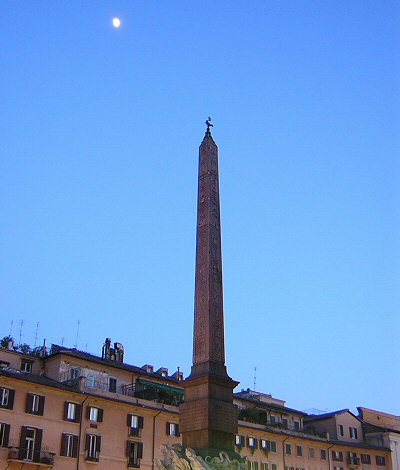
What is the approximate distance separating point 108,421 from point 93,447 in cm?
149

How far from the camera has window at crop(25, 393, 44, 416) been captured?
1223 inches

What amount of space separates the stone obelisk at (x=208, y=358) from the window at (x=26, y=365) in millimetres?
18976

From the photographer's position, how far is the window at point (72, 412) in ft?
106

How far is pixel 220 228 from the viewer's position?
20250mm

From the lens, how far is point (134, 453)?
34.1 m

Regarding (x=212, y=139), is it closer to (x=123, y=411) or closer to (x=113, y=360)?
(x=123, y=411)

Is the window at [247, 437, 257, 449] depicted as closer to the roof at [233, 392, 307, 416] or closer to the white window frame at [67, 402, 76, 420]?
the roof at [233, 392, 307, 416]

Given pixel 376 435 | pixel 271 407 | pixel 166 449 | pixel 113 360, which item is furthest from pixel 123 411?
pixel 376 435

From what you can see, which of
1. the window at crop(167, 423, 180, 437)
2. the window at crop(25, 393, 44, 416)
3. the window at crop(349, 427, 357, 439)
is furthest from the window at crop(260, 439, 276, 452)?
the window at crop(25, 393, 44, 416)

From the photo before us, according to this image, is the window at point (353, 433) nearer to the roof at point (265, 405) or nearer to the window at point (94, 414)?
the roof at point (265, 405)

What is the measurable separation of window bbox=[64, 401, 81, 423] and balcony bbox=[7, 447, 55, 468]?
2031 mm

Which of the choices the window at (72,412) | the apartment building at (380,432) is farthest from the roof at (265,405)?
the window at (72,412)

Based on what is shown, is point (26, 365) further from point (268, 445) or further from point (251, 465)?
point (268, 445)

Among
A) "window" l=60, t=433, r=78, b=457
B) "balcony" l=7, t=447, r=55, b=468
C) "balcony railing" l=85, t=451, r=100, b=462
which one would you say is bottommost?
"balcony" l=7, t=447, r=55, b=468
